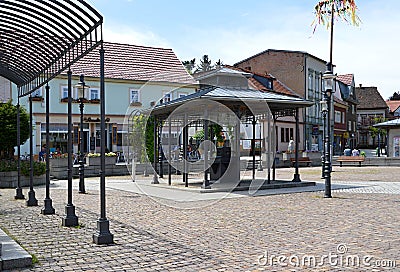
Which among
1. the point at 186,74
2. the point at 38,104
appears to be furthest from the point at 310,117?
the point at 38,104

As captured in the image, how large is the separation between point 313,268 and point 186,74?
3337 cm

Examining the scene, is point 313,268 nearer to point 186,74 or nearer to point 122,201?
point 122,201

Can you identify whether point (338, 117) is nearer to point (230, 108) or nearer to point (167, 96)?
point (167, 96)

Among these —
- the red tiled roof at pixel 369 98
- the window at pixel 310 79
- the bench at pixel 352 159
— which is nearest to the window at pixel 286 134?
the window at pixel 310 79

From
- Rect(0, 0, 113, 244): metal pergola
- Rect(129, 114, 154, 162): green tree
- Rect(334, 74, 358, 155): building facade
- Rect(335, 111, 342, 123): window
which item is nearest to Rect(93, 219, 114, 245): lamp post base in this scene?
Rect(0, 0, 113, 244): metal pergola

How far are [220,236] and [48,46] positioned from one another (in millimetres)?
4677

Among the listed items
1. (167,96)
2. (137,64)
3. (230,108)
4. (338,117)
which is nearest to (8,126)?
(230,108)

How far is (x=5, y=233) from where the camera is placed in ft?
25.0

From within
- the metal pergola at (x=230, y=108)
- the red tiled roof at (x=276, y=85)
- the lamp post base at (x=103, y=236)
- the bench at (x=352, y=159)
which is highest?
the red tiled roof at (x=276, y=85)

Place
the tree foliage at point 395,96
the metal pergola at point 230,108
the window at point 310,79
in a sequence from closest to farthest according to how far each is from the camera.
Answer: the metal pergola at point 230,108 < the window at point 310,79 < the tree foliage at point 395,96

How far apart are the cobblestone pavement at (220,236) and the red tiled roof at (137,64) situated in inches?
915

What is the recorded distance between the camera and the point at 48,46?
8805 millimetres

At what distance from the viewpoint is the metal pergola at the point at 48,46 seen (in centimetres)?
713

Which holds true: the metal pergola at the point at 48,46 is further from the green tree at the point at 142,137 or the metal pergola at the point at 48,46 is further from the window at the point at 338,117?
the window at the point at 338,117
